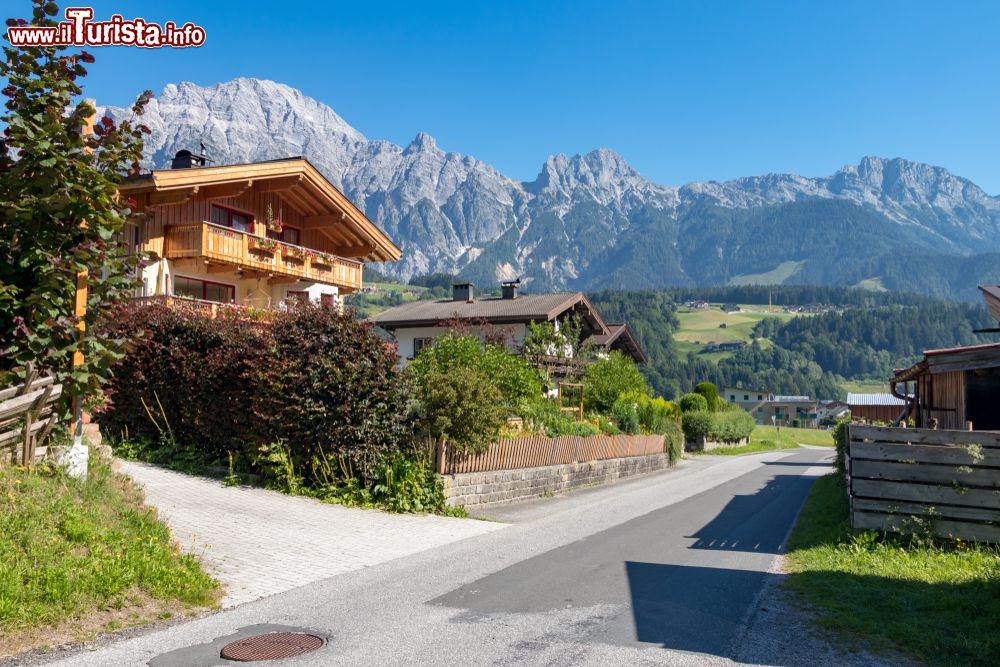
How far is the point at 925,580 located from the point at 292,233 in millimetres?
26235

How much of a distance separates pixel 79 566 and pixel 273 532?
4097mm

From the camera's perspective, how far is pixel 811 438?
87.6m

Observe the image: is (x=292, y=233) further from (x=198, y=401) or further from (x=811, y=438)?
(x=811, y=438)

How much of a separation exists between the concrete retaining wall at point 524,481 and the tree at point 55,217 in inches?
305

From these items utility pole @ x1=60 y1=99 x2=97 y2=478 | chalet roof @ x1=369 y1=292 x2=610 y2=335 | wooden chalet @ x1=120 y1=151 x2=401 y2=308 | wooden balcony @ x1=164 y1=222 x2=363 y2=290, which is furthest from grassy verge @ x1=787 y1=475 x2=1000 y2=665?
chalet roof @ x1=369 y1=292 x2=610 y2=335

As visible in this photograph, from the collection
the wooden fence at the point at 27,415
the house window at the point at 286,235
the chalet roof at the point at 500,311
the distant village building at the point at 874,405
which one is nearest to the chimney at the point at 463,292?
the chalet roof at the point at 500,311

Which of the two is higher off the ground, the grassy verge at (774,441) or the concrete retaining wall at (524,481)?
the concrete retaining wall at (524,481)

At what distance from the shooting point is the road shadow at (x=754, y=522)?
12.7m

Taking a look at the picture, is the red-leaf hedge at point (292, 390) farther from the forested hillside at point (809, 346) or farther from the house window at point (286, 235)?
the forested hillside at point (809, 346)

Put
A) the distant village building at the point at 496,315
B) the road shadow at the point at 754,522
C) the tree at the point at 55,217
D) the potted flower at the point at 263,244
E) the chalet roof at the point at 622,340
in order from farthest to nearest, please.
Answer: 1. the chalet roof at the point at 622,340
2. the distant village building at the point at 496,315
3. the potted flower at the point at 263,244
4. the road shadow at the point at 754,522
5. the tree at the point at 55,217

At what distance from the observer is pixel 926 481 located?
10.5 meters

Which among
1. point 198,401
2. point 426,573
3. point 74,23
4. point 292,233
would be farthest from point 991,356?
point 292,233

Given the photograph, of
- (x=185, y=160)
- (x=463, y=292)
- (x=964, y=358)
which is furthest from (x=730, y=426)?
(x=964, y=358)

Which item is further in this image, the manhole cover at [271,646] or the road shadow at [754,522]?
the road shadow at [754,522]
